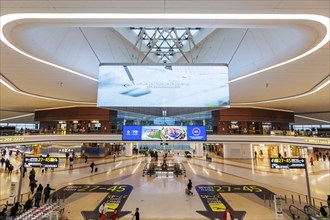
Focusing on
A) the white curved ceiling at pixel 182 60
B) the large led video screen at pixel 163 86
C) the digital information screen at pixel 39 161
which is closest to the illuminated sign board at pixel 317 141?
the white curved ceiling at pixel 182 60

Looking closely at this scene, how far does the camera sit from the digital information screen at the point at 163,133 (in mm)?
10398

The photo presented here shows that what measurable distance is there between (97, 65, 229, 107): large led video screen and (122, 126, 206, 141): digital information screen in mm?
2815

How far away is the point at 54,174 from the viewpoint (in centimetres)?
Answer: 1920

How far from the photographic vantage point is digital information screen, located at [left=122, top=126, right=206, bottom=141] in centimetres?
1040

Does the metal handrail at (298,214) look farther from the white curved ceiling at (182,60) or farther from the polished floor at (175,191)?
the white curved ceiling at (182,60)

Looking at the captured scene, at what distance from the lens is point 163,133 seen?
34.3ft

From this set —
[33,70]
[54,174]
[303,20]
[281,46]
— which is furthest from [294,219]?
[54,174]

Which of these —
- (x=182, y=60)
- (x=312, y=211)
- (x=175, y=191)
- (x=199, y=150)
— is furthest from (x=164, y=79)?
(x=199, y=150)

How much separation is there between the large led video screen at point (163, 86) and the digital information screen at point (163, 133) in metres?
2.82

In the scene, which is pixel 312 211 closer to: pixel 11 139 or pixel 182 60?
pixel 182 60

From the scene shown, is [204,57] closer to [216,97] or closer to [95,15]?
[216,97]

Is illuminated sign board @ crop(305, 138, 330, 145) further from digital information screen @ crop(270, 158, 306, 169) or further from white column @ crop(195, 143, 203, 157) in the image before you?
white column @ crop(195, 143, 203, 157)

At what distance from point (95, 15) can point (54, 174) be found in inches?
740

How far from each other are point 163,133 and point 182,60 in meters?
11.1
